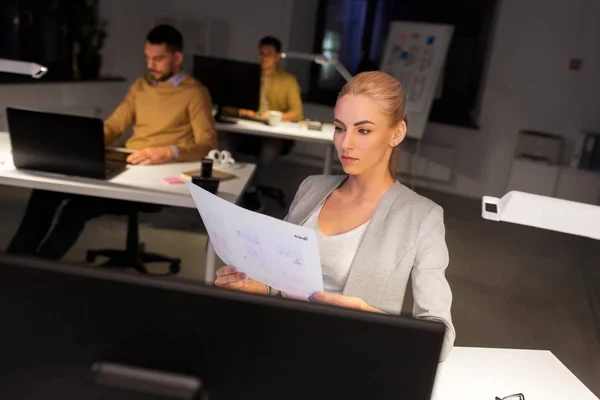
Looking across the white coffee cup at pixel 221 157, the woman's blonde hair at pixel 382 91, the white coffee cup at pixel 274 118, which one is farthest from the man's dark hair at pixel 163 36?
the woman's blonde hair at pixel 382 91

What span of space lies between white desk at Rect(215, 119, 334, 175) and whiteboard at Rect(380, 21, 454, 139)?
1.55 meters

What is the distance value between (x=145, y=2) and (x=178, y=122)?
382cm

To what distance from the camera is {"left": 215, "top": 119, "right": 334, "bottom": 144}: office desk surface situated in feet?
12.8

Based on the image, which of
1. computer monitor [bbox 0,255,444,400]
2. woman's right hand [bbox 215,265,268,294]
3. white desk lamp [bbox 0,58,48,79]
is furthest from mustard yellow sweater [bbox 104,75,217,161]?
computer monitor [bbox 0,255,444,400]

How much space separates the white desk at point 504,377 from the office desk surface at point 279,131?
259cm

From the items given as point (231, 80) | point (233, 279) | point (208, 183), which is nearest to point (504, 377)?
point (233, 279)

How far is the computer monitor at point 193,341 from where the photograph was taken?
1.83 ft

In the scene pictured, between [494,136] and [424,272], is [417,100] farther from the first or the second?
[424,272]

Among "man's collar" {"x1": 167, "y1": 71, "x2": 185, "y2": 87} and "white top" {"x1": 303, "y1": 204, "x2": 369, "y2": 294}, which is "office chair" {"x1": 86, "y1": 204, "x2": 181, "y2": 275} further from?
"white top" {"x1": 303, "y1": 204, "x2": 369, "y2": 294}

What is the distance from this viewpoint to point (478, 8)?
5797 mm

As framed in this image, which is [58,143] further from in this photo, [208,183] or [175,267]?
[175,267]

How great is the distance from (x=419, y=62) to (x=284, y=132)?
2.17 meters

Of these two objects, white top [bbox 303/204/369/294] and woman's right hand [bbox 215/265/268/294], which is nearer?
woman's right hand [bbox 215/265/268/294]

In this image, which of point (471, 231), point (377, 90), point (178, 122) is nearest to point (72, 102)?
point (178, 122)
